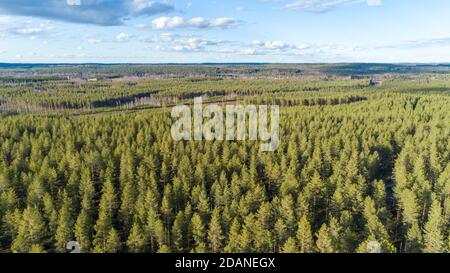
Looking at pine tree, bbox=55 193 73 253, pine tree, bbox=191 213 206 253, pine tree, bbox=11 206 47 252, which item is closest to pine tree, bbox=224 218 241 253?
pine tree, bbox=191 213 206 253

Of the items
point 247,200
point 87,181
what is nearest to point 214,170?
point 247,200

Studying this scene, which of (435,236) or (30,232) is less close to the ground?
(30,232)

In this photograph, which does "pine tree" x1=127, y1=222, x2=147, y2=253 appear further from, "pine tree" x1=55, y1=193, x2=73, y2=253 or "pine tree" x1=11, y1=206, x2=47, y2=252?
"pine tree" x1=11, y1=206, x2=47, y2=252

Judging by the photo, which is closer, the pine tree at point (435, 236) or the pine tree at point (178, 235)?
the pine tree at point (435, 236)

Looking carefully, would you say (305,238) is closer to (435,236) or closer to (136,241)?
(435,236)

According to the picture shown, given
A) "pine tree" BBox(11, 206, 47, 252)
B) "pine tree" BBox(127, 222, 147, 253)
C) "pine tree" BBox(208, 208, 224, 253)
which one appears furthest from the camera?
"pine tree" BBox(208, 208, 224, 253)

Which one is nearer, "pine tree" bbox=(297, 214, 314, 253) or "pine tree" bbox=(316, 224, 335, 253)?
"pine tree" bbox=(316, 224, 335, 253)

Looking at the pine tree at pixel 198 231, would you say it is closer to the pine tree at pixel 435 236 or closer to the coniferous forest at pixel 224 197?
the coniferous forest at pixel 224 197

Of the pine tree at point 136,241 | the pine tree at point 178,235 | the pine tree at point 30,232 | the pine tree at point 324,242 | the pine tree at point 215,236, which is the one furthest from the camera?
the pine tree at point 178,235

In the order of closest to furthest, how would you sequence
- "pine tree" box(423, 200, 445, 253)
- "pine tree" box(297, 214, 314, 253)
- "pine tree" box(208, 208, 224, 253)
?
"pine tree" box(297, 214, 314, 253), "pine tree" box(423, 200, 445, 253), "pine tree" box(208, 208, 224, 253)

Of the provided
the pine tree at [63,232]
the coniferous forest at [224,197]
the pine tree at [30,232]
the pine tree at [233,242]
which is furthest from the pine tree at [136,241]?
the pine tree at [30,232]

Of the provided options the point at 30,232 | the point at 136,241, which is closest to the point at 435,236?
the point at 136,241

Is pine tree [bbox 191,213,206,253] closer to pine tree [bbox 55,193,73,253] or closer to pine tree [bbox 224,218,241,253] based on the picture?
pine tree [bbox 224,218,241,253]
